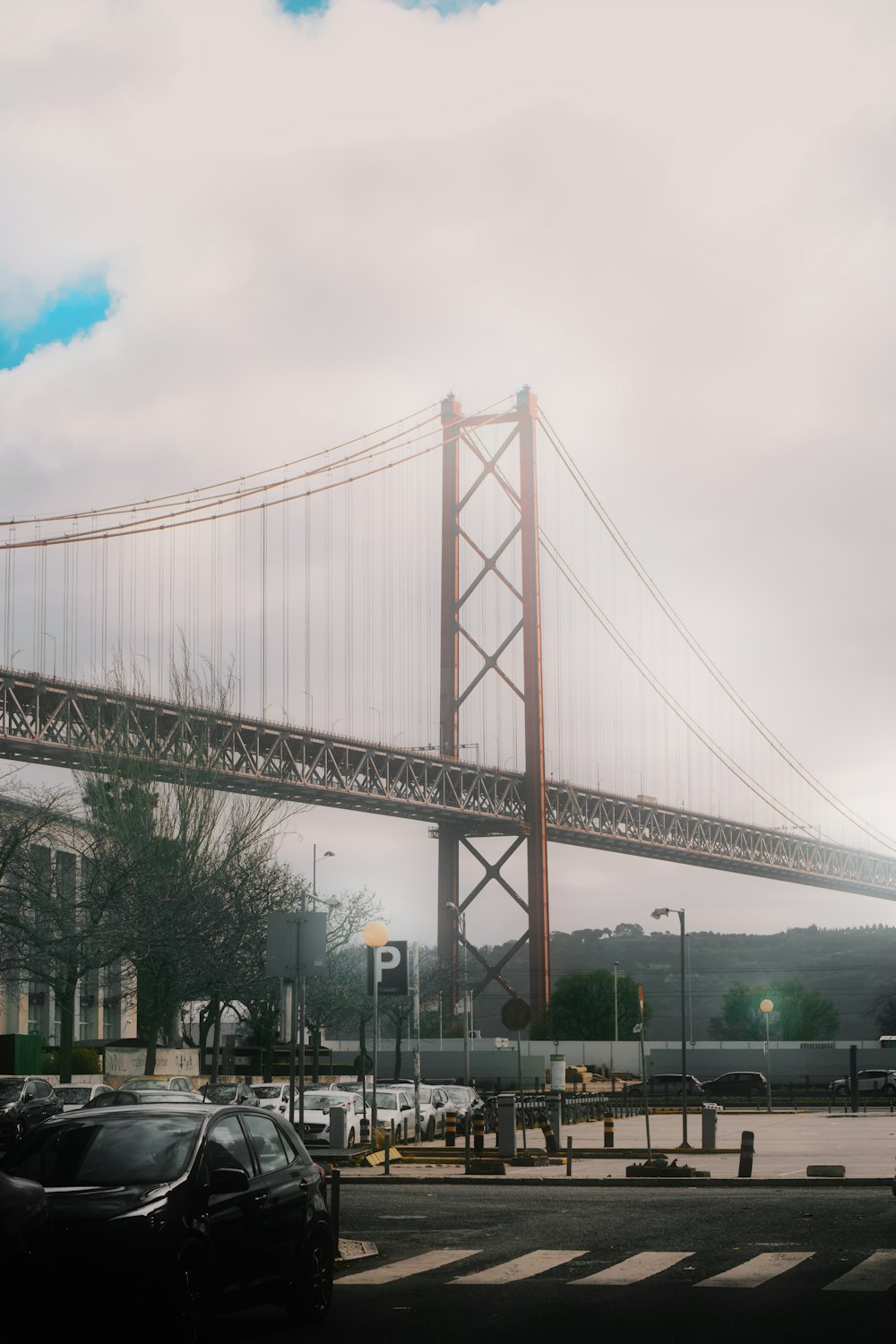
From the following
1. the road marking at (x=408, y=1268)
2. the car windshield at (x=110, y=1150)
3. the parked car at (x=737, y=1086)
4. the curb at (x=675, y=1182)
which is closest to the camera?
the car windshield at (x=110, y=1150)

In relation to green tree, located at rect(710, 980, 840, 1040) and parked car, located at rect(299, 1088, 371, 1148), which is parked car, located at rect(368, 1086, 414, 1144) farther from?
green tree, located at rect(710, 980, 840, 1040)

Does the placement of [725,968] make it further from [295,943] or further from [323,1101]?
[295,943]

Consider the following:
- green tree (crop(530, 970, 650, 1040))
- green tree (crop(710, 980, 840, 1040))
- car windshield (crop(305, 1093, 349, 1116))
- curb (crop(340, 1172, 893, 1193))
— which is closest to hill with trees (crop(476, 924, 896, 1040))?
green tree (crop(710, 980, 840, 1040))

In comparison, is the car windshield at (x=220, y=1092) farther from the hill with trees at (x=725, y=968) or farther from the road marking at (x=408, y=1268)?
the hill with trees at (x=725, y=968)

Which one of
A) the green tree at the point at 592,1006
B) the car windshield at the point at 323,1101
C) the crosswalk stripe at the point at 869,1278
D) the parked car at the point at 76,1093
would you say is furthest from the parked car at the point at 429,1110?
the green tree at the point at 592,1006

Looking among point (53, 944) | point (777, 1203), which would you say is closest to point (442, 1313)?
point (777, 1203)

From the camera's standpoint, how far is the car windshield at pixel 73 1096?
121ft

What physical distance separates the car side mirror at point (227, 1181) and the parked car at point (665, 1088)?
52378 millimetres

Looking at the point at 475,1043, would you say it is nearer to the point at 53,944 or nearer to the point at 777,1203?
the point at 53,944

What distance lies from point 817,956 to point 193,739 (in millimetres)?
139254

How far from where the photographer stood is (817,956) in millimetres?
179750

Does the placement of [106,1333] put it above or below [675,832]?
below

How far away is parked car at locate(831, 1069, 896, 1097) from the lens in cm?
6556

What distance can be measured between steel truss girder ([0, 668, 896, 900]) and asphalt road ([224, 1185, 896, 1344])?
30.0m
